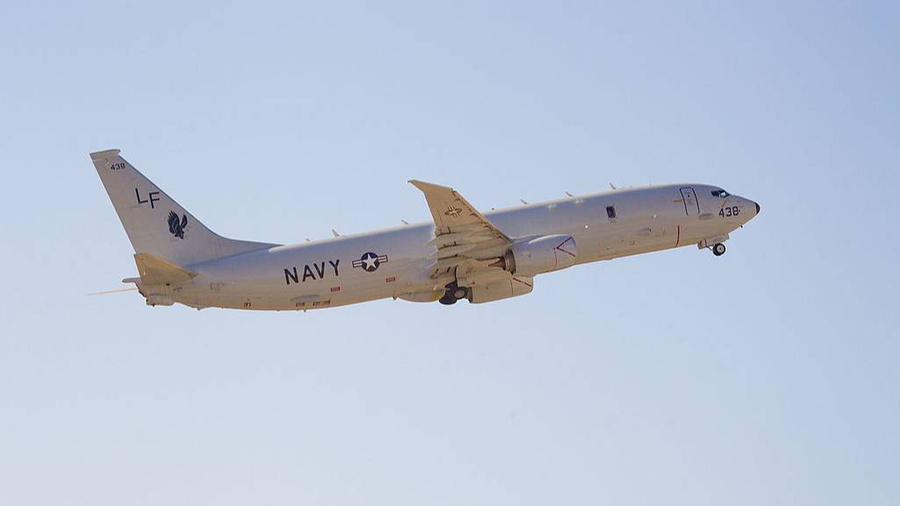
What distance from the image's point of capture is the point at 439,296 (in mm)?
60031

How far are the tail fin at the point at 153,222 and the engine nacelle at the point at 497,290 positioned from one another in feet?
35.6

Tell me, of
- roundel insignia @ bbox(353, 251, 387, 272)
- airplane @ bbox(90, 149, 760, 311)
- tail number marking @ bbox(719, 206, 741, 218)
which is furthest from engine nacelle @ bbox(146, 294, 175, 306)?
tail number marking @ bbox(719, 206, 741, 218)

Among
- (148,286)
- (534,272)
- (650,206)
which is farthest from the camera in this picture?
(650,206)

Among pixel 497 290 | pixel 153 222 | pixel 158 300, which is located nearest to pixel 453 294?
pixel 497 290

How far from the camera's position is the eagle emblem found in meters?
56.2

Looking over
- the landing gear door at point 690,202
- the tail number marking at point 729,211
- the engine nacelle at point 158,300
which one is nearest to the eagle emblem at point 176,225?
the engine nacelle at point 158,300

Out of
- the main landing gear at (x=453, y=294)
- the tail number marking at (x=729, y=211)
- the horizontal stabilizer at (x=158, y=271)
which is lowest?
the main landing gear at (x=453, y=294)

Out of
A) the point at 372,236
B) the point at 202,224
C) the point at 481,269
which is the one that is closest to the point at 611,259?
the point at 481,269

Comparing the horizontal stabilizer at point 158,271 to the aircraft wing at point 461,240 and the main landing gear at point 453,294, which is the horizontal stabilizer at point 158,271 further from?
the main landing gear at point 453,294

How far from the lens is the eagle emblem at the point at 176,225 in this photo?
5619cm

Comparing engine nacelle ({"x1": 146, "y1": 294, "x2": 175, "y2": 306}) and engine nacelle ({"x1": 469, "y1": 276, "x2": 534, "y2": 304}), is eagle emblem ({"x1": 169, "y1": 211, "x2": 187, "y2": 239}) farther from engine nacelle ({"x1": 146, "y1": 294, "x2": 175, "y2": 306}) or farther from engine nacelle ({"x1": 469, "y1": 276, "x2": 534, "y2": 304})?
engine nacelle ({"x1": 469, "y1": 276, "x2": 534, "y2": 304})

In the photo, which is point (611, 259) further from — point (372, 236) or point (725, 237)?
point (372, 236)

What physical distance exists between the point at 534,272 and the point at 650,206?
25.1 ft

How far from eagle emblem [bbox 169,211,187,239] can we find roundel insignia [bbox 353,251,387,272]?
7.82 metres
